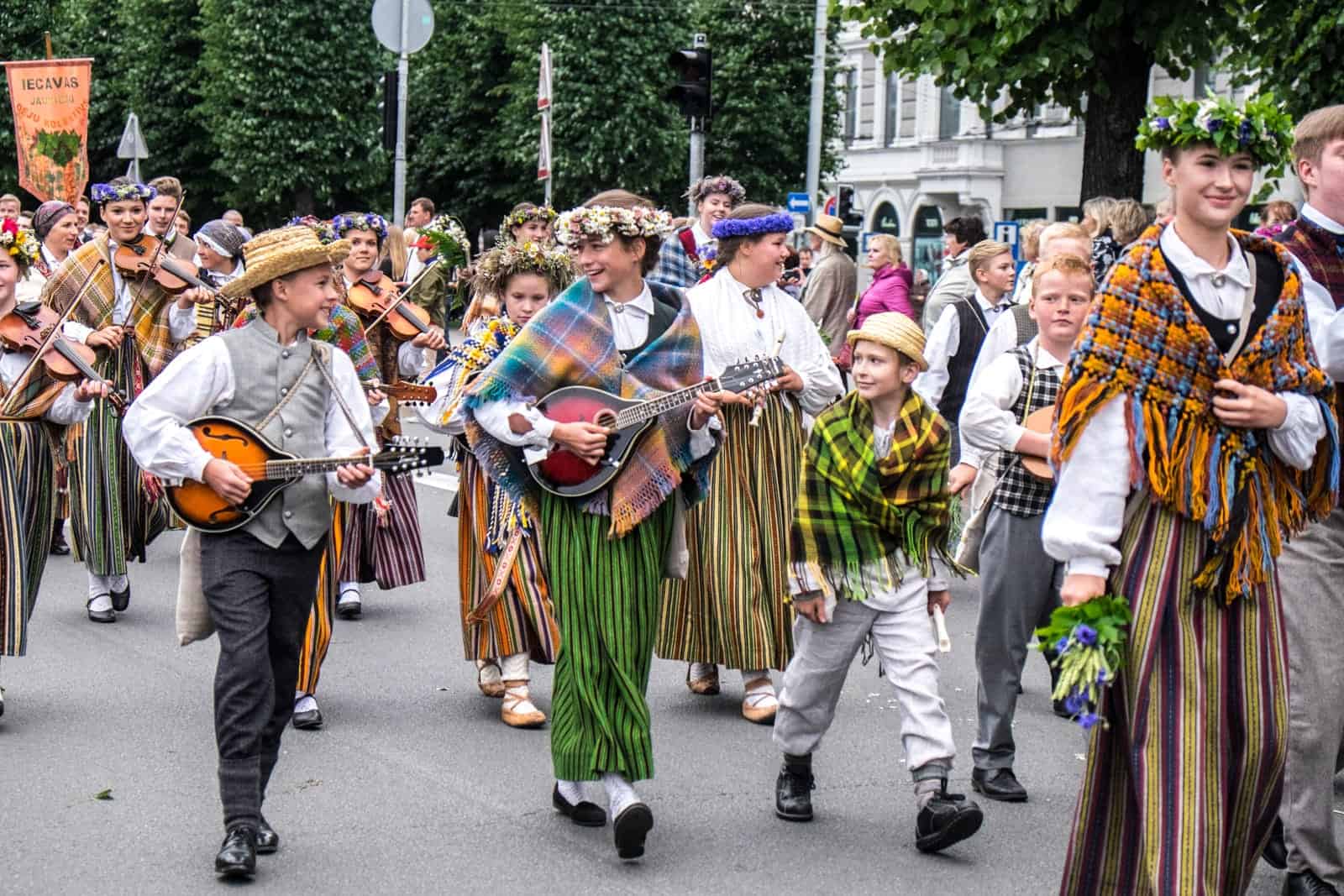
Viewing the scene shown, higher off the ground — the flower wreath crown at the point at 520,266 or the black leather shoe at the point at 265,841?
the flower wreath crown at the point at 520,266

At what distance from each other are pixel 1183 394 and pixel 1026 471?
2.32 metres

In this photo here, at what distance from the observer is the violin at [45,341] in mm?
7980

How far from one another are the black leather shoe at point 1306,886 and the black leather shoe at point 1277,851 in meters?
0.25

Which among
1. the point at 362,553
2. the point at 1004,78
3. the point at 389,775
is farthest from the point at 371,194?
the point at 389,775

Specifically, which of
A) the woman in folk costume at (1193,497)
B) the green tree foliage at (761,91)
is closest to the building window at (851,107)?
the green tree foliage at (761,91)

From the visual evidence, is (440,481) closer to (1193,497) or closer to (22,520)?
(22,520)

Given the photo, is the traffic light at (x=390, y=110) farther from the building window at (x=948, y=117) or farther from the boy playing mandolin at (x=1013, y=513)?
the building window at (x=948, y=117)

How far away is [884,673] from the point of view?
20.1ft

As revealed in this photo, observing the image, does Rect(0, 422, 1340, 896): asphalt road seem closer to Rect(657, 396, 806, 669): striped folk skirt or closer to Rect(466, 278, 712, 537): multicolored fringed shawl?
Rect(657, 396, 806, 669): striped folk skirt

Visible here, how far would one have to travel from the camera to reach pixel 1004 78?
53.7 ft

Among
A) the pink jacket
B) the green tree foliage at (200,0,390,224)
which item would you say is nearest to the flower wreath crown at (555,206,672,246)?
the pink jacket

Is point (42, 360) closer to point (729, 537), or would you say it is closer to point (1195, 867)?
point (729, 537)

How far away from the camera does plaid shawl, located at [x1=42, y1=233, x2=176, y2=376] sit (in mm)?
9602

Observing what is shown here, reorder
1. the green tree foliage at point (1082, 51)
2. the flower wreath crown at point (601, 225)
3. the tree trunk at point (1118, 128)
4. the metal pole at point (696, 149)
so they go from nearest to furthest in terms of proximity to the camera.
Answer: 1. the flower wreath crown at point (601, 225)
2. the green tree foliage at point (1082, 51)
3. the tree trunk at point (1118, 128)
4. the metal pole at point (696, 149)
